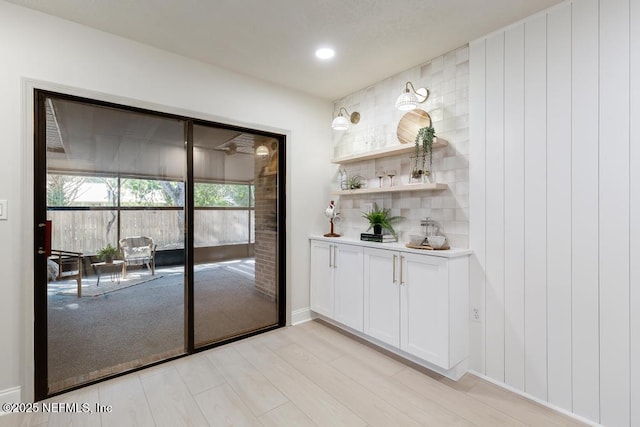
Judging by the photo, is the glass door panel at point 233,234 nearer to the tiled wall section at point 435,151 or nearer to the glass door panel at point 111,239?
the glass door panel at point 111,239

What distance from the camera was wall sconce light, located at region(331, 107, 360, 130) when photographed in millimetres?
3098

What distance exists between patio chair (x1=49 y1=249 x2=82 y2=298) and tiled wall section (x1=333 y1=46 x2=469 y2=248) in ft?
8.20

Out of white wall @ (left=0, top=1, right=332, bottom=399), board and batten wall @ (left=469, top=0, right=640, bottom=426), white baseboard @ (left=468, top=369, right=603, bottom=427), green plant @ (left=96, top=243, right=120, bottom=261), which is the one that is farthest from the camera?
green plant @ (left=96, top=243, right=120, bottom=261)

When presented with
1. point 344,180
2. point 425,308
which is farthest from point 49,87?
point 425,308

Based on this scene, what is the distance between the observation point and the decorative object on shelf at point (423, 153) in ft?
8.18

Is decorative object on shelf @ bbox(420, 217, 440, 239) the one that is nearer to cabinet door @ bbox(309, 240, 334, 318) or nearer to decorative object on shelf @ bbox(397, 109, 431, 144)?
decorative object on shelf @ bbox(397, 109, 431, 144)

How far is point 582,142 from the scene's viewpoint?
74.7 inches

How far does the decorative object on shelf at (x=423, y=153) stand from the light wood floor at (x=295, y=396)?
1645mm

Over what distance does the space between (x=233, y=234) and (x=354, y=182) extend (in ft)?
4.69

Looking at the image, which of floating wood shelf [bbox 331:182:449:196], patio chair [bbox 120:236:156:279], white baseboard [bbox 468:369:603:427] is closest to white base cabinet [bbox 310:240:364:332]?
floating wood shelf [bbox 331:182:449:196]

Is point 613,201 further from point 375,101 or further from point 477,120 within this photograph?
point 375,101

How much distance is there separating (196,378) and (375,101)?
10.1 ft

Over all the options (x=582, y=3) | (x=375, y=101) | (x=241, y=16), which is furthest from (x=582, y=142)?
(x=241, y=16)

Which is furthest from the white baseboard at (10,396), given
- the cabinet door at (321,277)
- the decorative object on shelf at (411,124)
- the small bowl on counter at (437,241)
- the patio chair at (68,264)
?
the decorative object on shelf at (411,124)
